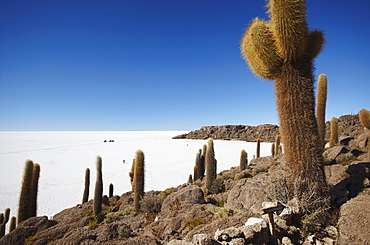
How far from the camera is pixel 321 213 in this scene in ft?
12.5

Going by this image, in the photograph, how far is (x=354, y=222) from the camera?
365 centimetres

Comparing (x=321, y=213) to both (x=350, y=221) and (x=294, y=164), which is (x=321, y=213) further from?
(x=294, y=164)

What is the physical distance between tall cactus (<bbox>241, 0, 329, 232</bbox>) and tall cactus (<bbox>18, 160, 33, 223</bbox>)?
1134cm

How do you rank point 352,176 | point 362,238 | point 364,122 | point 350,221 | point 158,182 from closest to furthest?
point 362,238 → point 350,221 → point 352,176 → point 364,122 → point 158,182

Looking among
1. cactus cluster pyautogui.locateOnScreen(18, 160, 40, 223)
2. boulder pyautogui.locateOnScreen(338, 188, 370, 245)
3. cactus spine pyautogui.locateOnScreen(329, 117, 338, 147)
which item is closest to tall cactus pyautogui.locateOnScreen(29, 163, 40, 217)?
cactus cluster pyautogui.locateOnScreen(18, 160, 40, 223)

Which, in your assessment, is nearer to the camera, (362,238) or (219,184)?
(362,238)

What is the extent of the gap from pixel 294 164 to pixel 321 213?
1022 millimetres

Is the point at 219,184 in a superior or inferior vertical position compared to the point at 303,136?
inferior

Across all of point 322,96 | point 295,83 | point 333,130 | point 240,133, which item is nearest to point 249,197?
point 295,83

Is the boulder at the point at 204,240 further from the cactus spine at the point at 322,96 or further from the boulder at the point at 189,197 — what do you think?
the cactus spine at the point at 322,96

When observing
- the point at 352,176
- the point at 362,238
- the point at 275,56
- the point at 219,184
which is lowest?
the point at 219,184

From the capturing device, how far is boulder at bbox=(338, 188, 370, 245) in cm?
334

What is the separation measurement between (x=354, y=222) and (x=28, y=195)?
12.3 metres

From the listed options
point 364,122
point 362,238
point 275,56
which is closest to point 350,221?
point 362,238
